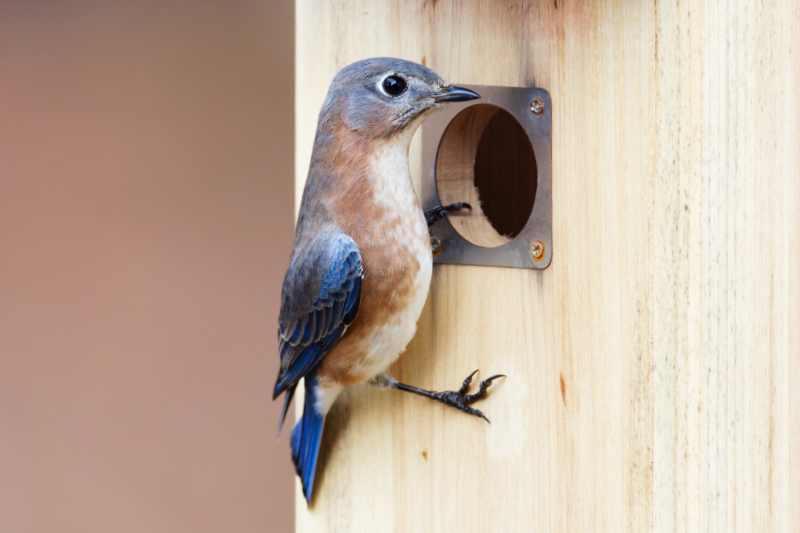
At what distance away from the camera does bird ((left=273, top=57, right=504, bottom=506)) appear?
4.25 ft

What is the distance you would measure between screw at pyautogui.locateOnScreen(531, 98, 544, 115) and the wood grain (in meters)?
0.02

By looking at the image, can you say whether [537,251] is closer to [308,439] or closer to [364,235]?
[364,235]

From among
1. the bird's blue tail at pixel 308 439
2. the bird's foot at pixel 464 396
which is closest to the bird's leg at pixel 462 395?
the bird's foot at pixel 464 396

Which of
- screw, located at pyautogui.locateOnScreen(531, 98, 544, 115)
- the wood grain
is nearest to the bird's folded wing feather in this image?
the wood grain

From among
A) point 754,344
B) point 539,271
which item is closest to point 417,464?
point 539,271

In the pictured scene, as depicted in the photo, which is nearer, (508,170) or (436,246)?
(436,246)

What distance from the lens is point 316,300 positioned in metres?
1.33

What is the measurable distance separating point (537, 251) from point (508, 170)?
0.36 metres

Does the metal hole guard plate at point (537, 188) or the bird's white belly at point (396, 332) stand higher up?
the metal hole guard plate at point (537, 188)

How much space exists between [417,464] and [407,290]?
0.34 metres

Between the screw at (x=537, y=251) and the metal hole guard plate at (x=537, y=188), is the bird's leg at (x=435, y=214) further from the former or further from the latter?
the screw at (x=537, y=251)

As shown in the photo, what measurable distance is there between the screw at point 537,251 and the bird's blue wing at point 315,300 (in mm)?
255

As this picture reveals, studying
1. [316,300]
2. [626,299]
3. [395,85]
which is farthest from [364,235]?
[626,299]

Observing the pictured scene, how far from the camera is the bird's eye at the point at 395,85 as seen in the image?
4.28ft
